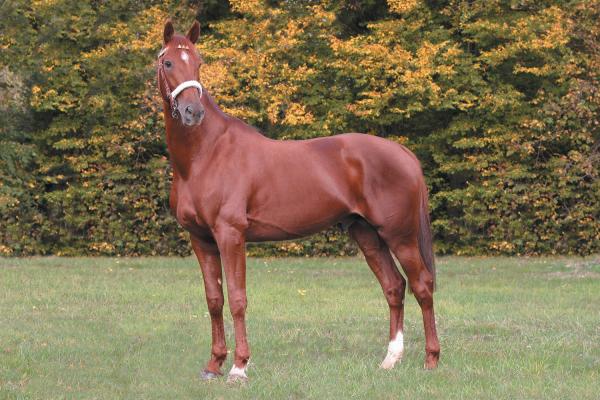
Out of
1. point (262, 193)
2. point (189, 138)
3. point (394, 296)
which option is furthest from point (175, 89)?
point (394, 296)

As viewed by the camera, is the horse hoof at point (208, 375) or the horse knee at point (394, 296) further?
the horse knee at point (394, 296)

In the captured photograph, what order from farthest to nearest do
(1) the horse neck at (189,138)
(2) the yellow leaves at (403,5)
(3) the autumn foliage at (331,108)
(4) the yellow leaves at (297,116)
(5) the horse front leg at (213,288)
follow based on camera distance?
1. (2) the yellow leaves at (403,5)
2. (3) the autumn foliage at (331,108)
3. (4) the yellow leaves at (297,116)
4. (5) the horse front leg at (213,288)
5. (1) the horse neck at (189,138)

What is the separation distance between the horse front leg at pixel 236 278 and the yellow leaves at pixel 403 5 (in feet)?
48.8

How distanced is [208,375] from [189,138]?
2037 mm

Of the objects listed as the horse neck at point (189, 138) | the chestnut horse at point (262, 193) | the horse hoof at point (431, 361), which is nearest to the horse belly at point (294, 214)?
the chestnut horse at point (262, 193)

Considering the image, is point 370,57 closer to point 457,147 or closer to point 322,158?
point 457,147

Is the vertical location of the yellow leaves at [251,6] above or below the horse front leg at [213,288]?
above

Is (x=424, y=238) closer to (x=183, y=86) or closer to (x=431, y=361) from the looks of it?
(x=431, y=361)

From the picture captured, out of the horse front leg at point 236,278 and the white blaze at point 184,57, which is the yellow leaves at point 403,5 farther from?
the horse front leg at point 236,278

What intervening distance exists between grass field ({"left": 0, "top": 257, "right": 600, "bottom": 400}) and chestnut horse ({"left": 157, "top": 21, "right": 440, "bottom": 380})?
1.75 ft

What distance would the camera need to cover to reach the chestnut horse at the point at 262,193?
24.2 feet

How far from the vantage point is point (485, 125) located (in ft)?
70.6

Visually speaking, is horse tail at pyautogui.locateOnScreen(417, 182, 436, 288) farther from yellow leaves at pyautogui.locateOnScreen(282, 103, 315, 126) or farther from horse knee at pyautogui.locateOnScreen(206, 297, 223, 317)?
yellow leaves at pyautogui.locateOnScreen(282, 103, 315, 126)

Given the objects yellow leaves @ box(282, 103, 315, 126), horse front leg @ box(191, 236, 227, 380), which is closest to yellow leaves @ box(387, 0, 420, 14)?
yellow leaves @ box(282, 103, 315, 126)
